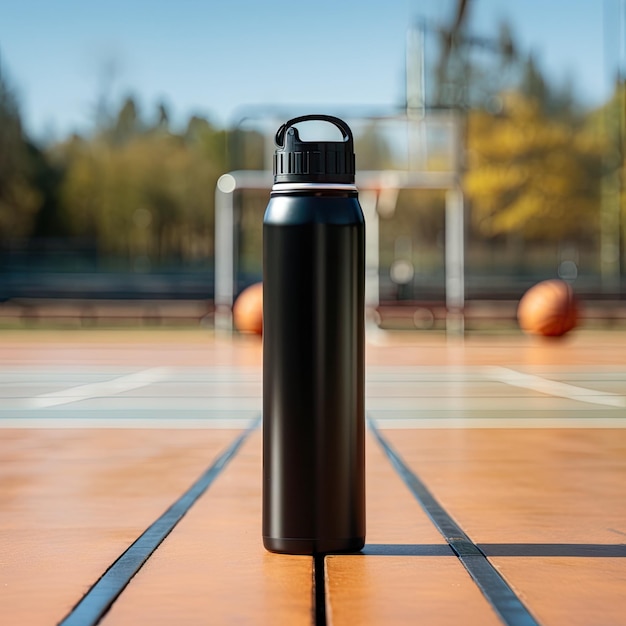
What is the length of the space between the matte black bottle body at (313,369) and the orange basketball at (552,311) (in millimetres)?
18710

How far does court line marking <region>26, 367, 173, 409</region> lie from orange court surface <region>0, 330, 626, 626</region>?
0.04 meters

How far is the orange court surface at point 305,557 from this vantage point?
3.79 m

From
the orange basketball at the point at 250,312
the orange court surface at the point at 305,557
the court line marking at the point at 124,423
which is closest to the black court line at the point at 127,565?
the orange court surface at the point at 305,557

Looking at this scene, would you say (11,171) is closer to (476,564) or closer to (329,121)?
(329,121)

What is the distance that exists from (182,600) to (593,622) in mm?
1141

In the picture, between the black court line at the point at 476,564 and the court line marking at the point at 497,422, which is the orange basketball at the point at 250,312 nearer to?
the court line marking at the point at 497,422

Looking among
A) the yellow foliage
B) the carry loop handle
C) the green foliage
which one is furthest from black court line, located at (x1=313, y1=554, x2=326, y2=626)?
the green foliage

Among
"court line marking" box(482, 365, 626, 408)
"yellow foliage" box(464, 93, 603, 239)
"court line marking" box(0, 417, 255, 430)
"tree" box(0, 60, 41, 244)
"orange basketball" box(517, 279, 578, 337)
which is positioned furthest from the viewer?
"tree" box(0, 60, 41, 244)

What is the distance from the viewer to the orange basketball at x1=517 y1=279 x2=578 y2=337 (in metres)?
22.8

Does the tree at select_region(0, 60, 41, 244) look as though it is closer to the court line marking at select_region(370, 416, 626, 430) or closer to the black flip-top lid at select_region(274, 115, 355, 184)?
the court line marking at select_region(370, 416, 626, 430)

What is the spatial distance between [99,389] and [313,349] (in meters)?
8.44

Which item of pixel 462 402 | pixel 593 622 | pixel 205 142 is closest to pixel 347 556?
pixel 593 622

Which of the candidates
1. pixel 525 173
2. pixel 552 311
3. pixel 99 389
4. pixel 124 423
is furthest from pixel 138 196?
pixel 124 423

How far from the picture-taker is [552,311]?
22828mm
